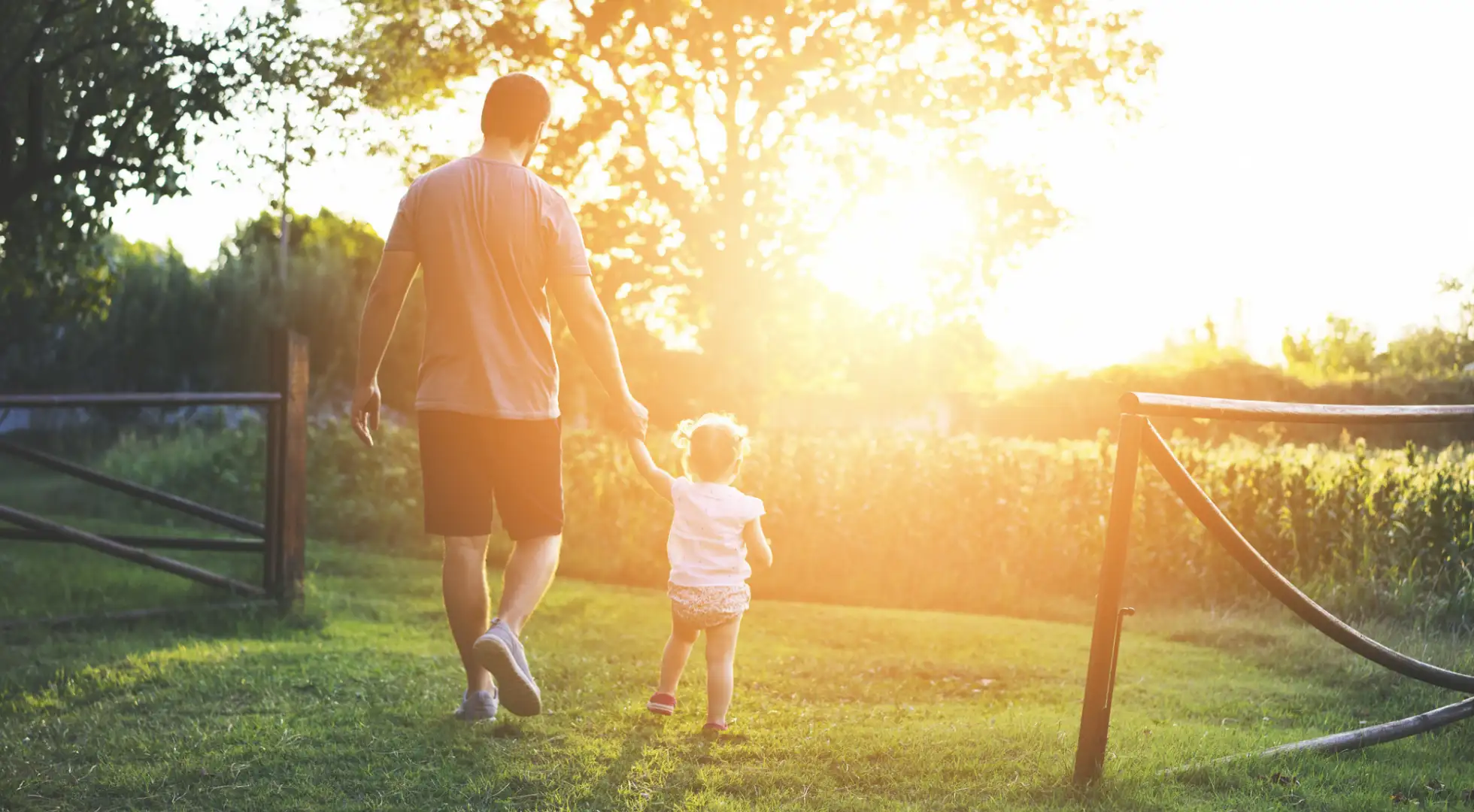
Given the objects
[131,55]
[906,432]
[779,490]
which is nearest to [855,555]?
[779,490]

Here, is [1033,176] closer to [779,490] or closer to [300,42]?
[779,490]

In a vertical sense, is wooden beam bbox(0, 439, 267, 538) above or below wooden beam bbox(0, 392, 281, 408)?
below

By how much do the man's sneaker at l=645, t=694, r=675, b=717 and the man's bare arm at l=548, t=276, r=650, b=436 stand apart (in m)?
1.14

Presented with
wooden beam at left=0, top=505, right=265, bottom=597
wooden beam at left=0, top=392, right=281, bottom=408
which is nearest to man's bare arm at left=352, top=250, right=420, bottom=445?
wooden beam at left=0, top=505, right=265, bottom=597

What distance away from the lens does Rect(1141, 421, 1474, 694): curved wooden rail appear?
3.59 meters

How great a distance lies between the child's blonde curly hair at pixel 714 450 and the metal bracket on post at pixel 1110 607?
146 centimetres

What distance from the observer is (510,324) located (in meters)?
3.98

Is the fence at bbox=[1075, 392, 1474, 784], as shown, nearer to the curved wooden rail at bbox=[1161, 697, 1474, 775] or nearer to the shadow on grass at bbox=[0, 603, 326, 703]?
the curved wooden rail at bbox=[1161, 697, 1474, 775]

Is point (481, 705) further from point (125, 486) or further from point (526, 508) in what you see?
point (125, 486)

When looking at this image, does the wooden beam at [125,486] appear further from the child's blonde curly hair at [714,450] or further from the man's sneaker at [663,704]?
the child's blonde curly hair at [714,450]

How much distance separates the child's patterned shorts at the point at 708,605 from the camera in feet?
14.4

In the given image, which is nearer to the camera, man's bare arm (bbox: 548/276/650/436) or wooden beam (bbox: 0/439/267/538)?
man's bare arm (bbox: 548/276/650/436)

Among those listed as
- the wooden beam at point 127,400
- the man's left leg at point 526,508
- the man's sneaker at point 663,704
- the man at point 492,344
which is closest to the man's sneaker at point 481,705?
the man at point 492,344

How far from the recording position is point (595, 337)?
162 inches
